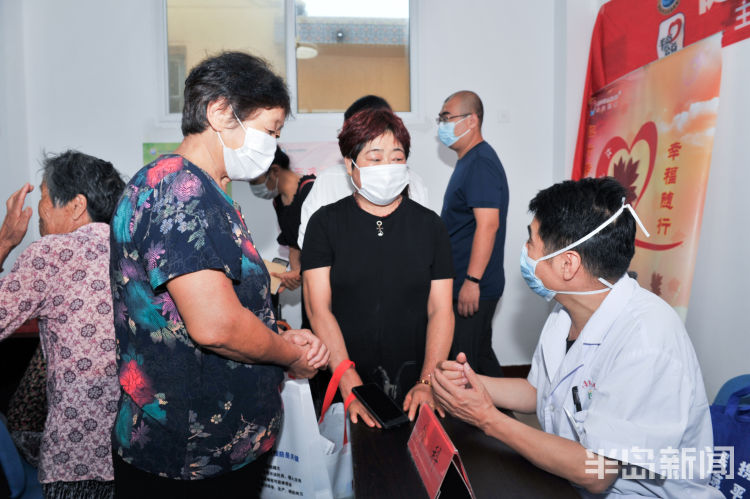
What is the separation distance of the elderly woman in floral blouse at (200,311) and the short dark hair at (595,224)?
0.69 meters

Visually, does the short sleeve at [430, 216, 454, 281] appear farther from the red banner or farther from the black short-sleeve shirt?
the red banner

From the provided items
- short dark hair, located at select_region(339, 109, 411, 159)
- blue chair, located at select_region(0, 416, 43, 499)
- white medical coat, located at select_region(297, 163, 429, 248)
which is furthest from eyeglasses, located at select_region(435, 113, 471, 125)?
blue chair, located at select_region(0, 416, 43, 499)

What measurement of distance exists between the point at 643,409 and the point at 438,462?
429 mm

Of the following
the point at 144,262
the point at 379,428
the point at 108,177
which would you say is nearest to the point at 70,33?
the point at 108,177

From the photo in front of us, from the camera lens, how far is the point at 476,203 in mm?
2598

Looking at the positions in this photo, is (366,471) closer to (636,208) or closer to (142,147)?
(636,208)

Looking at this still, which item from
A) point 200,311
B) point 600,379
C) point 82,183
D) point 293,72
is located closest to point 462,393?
point 600,379

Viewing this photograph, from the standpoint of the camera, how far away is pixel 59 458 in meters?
1.39

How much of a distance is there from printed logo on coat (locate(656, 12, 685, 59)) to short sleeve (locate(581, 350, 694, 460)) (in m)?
1.96

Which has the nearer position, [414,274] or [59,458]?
[59,458]

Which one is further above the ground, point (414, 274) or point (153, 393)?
point (414, 274)

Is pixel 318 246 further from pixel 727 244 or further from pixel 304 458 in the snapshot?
pixel 727 244

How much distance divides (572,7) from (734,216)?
1986mm

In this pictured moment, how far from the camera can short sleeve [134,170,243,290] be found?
2.86ft
